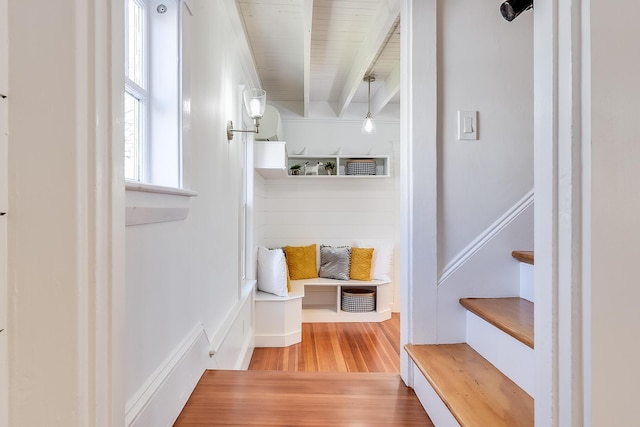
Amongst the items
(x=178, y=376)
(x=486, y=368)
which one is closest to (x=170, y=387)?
(x=178, y=376)

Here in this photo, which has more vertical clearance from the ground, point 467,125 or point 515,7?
point 515,7

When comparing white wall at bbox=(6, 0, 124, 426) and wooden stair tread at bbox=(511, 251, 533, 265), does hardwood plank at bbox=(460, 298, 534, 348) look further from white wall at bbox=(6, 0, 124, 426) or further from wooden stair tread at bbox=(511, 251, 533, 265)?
white wall at bbox=(6, 0, 124, 426)

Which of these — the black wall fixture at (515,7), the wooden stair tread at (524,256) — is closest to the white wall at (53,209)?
the black wall fixture at (515,7)

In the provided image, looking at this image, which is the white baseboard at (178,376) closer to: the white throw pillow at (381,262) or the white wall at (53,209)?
the white wall at (53,209)

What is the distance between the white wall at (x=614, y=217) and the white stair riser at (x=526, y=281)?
0.93 meters

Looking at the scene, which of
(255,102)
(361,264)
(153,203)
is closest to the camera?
(153,203)

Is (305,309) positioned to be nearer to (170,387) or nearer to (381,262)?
(381,262)

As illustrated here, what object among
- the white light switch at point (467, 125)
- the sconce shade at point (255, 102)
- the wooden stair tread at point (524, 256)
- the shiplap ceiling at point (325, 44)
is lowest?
the wooden stair tread at point (524, 256)

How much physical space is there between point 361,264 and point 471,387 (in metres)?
2.97

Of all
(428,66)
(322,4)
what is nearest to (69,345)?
(428,66)

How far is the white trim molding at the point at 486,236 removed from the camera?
4.71 ft

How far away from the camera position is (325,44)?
9.06 feet

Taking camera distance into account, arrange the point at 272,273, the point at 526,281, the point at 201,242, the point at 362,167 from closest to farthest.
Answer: the point at 526,281, the point at 201,242, the point at 272,273, the point at 362,167

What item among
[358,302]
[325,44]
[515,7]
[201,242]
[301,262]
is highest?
[325,44]
